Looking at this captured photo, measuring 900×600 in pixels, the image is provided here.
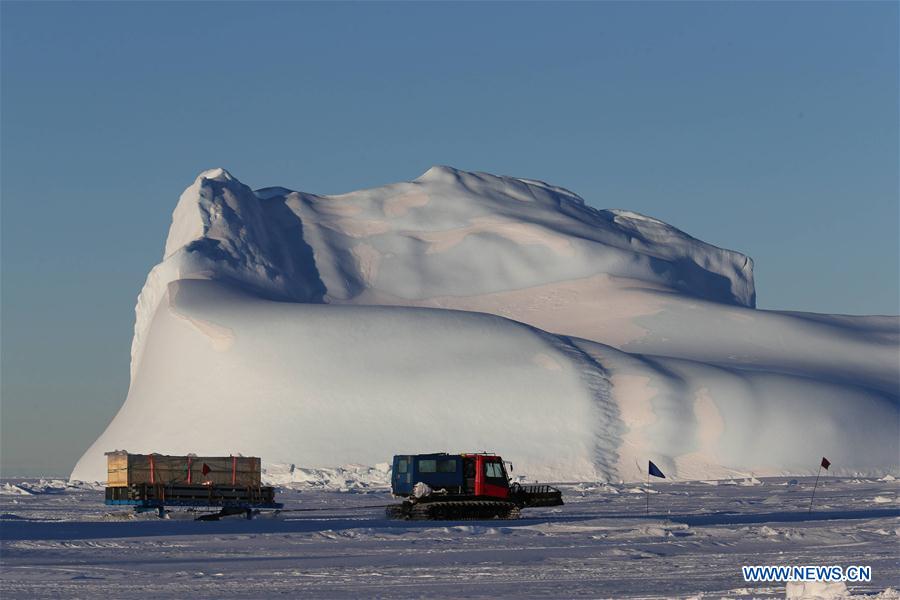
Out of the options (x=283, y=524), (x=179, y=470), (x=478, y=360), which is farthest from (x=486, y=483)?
(x=478, y=360)

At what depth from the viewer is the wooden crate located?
43.0m

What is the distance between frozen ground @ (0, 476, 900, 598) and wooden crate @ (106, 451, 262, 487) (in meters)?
1.52

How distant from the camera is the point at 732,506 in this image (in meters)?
48.9

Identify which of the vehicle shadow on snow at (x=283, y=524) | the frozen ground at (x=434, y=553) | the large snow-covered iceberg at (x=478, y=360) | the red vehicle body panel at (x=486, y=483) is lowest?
the frozen ground at (x=434, y=553)

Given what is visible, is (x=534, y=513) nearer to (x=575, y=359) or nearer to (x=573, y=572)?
(x=573, y=572)

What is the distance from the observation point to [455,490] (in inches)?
1603

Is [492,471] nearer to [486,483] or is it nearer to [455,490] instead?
[486,483]

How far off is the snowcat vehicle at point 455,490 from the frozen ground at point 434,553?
37.5 inches

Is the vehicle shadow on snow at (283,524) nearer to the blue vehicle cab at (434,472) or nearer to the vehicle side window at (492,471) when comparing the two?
the blue vehicle cab at (434,472)

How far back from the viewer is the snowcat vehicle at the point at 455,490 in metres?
40.2

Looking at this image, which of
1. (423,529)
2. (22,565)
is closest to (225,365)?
(423,529)

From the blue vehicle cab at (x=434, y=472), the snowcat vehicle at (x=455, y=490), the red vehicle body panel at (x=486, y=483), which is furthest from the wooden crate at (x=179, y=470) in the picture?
the red vehicle body panel at (x=486, y=483)

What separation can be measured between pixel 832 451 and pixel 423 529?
190ft

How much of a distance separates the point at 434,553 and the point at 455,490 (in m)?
11.5
